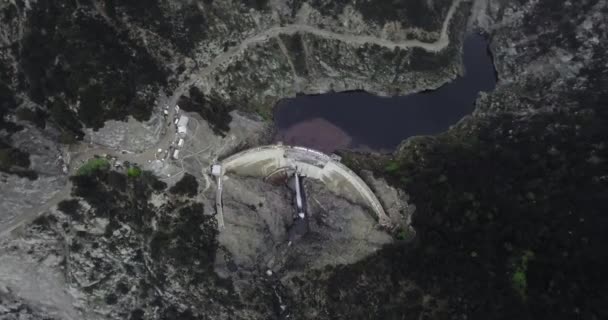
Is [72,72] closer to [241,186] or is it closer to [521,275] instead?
[241,186]

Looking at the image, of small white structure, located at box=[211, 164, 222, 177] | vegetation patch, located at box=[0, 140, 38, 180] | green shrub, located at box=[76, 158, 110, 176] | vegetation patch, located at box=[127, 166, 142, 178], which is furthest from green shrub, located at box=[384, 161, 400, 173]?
vegetation patch, located at box=[0, 140, 38, 180]

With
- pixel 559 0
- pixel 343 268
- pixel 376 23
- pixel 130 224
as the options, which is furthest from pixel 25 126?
pixel 559 0

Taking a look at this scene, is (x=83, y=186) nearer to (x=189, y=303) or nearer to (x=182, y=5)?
(x=189, y=303)

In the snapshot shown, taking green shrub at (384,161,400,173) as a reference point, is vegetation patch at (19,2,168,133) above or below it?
above

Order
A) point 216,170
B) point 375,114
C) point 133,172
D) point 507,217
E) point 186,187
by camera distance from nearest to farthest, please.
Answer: point 507,217
point 133,172
point 186,187
point 216,170
point 375,114

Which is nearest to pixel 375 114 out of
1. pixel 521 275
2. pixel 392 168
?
pixel 392 168

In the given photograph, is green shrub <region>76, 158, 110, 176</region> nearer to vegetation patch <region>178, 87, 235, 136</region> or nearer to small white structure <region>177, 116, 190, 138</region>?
small white structure <region>177, 116, 190, 138</region>
